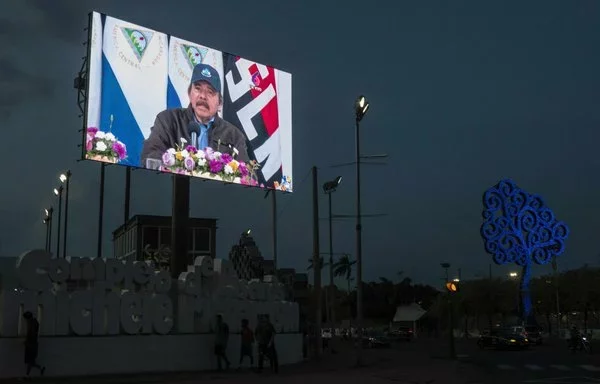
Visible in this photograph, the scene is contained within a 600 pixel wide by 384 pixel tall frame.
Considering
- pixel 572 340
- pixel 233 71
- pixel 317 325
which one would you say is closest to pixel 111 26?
pixel 233 71

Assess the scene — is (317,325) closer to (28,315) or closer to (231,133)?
(231,133)

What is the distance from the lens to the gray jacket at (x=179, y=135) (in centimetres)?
2495

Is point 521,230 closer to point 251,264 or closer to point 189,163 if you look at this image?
point 251,264

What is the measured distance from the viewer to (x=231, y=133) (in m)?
27.7

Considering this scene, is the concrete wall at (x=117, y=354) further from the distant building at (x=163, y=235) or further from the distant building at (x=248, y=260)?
Result: the distant building at (x=163, y=235)

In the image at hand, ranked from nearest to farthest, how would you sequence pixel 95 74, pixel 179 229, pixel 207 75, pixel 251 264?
pixel 95 74 → pixel 179 229 → pixel 207 75 → pixel 251 264

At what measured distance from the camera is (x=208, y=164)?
26.6 metres

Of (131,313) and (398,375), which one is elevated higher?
(131,313)

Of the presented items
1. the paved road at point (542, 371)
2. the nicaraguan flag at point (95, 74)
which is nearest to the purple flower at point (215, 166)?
the nicaraguan flag at point (95, 74)

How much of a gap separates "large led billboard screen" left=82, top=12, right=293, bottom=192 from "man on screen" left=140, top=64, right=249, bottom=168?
0.12 feet

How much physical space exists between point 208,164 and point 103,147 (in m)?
4.48

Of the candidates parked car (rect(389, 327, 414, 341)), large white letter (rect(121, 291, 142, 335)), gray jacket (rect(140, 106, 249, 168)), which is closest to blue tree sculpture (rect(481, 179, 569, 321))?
parked car (rect(389, 327, 414, 341))

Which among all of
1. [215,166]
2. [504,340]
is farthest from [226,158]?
[504,340]

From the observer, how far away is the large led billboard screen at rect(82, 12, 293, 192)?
23.7 metres
